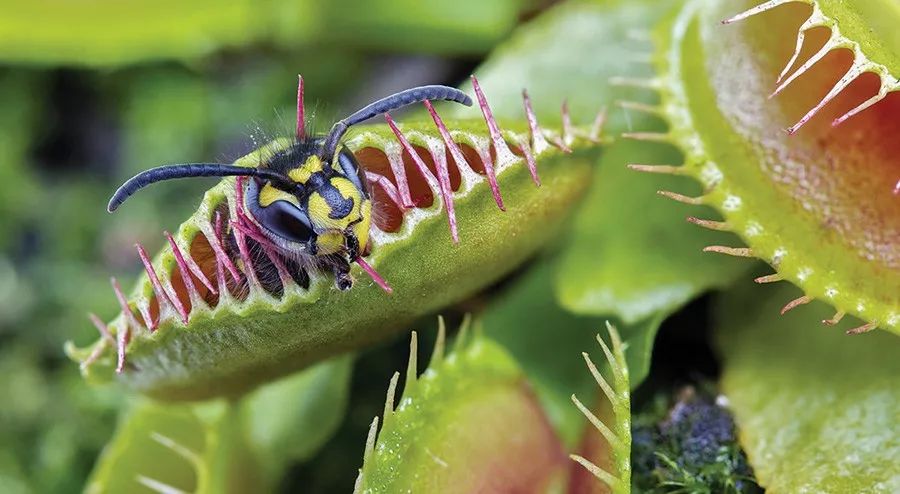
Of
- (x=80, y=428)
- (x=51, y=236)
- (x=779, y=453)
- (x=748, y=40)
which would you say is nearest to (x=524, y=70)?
(x=748, y=40)

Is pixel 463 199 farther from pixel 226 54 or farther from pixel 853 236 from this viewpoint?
pixel 226 54

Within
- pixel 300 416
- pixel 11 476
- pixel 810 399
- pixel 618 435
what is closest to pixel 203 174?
pixel 618 435

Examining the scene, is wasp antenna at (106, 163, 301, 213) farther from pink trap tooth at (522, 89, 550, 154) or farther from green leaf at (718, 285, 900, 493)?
green leaf at (718, 285, 900, 493)

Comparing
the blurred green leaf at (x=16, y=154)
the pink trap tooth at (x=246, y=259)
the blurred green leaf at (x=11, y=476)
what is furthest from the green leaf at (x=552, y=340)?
the blurred green leaf at (x=16, y=154)

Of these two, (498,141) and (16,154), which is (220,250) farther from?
(16,154)

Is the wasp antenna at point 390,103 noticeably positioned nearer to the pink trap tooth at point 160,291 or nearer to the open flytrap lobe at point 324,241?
the open flytrap lobe at point 324,241

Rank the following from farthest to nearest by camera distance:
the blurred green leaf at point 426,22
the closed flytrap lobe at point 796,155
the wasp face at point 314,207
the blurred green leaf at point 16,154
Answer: the blurred green leaf at point 16,154 → the blurred green leaf at point 426,22 → the closed flytrap lobe at point 796,155 → the wasp face at point 314,207
